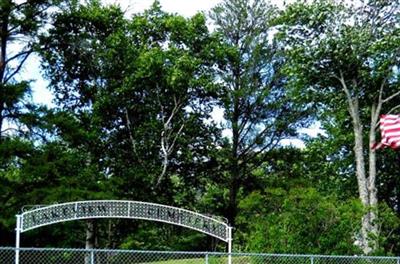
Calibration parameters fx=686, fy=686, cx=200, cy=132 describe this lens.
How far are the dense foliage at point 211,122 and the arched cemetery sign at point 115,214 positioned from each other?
591 mm

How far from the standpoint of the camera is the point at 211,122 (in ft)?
114

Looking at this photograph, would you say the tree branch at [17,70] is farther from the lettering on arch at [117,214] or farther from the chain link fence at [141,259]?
the chain link fence at [141,259]

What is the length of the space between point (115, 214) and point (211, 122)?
12368 millimetres

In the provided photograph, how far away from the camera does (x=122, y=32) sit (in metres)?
31.7

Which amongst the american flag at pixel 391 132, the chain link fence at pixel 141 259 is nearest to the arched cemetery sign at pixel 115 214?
the chain link fence at pixel 141 259

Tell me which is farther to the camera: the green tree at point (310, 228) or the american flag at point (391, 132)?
the green tree at point (310, 228)

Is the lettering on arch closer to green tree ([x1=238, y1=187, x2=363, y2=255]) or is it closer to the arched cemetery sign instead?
the arched cemetery sign

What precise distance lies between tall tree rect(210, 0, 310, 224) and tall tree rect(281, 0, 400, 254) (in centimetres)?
553

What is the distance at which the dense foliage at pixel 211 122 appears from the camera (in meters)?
22.2

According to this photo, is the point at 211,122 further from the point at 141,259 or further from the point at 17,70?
the point at 141,259

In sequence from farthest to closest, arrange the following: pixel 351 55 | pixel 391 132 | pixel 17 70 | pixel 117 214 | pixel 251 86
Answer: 1. pixel 251 86
2. pixel 351 55
3. pixel 17 70
4. pixel 117 214
5. pixel 391 132

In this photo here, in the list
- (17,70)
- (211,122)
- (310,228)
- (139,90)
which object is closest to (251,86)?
(211,122)

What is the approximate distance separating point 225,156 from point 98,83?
24.5 ft

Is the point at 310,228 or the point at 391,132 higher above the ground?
the point at 391,132
